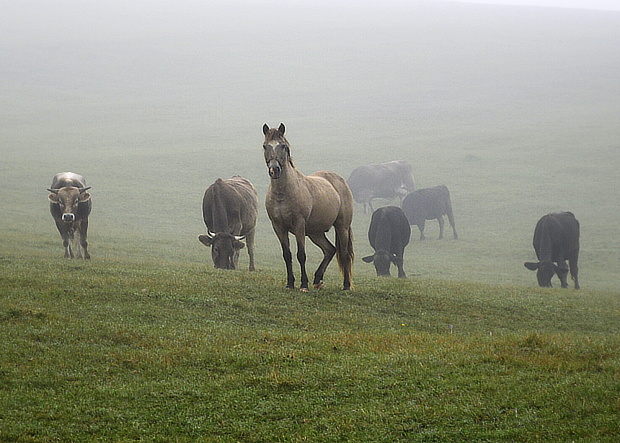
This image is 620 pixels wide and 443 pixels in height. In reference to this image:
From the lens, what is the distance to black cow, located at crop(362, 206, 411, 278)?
86.4 feet

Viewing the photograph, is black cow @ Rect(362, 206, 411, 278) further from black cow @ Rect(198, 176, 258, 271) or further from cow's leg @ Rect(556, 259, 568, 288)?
black cow @ Rect(198, 176, 258, 271)

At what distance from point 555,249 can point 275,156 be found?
48.1 feet

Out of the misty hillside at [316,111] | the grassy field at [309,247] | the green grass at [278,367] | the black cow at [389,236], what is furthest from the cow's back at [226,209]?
the misty hillside at [316,111]

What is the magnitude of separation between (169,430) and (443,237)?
3488cm

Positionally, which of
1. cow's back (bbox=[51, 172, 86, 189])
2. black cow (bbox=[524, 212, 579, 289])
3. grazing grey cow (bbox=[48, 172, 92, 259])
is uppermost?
cow's back (bbox=[51, 172, 86, 189])

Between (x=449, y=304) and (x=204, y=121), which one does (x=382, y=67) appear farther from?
(x=449, y=304)

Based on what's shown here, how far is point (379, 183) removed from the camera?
1983 inches

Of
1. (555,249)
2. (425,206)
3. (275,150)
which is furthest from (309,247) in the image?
(275,150)

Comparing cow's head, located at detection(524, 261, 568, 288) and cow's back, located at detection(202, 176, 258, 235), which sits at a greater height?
cow's back, located at detection(202, 176, 258, 235)

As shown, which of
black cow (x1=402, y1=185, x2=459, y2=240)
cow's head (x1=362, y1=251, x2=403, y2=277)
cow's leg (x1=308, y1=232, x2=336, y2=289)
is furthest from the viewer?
black cow (x1=402, y1=185, x2=459, y2=240)

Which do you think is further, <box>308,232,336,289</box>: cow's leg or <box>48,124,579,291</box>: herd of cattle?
<box>308,232,336,289</box>: cow's leg

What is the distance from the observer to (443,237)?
4141 cm

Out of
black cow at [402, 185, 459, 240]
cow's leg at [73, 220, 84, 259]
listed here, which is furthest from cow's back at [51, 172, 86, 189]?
black cow at [402, 185, 459, 240]

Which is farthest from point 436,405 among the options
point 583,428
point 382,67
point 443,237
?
point 382,67
